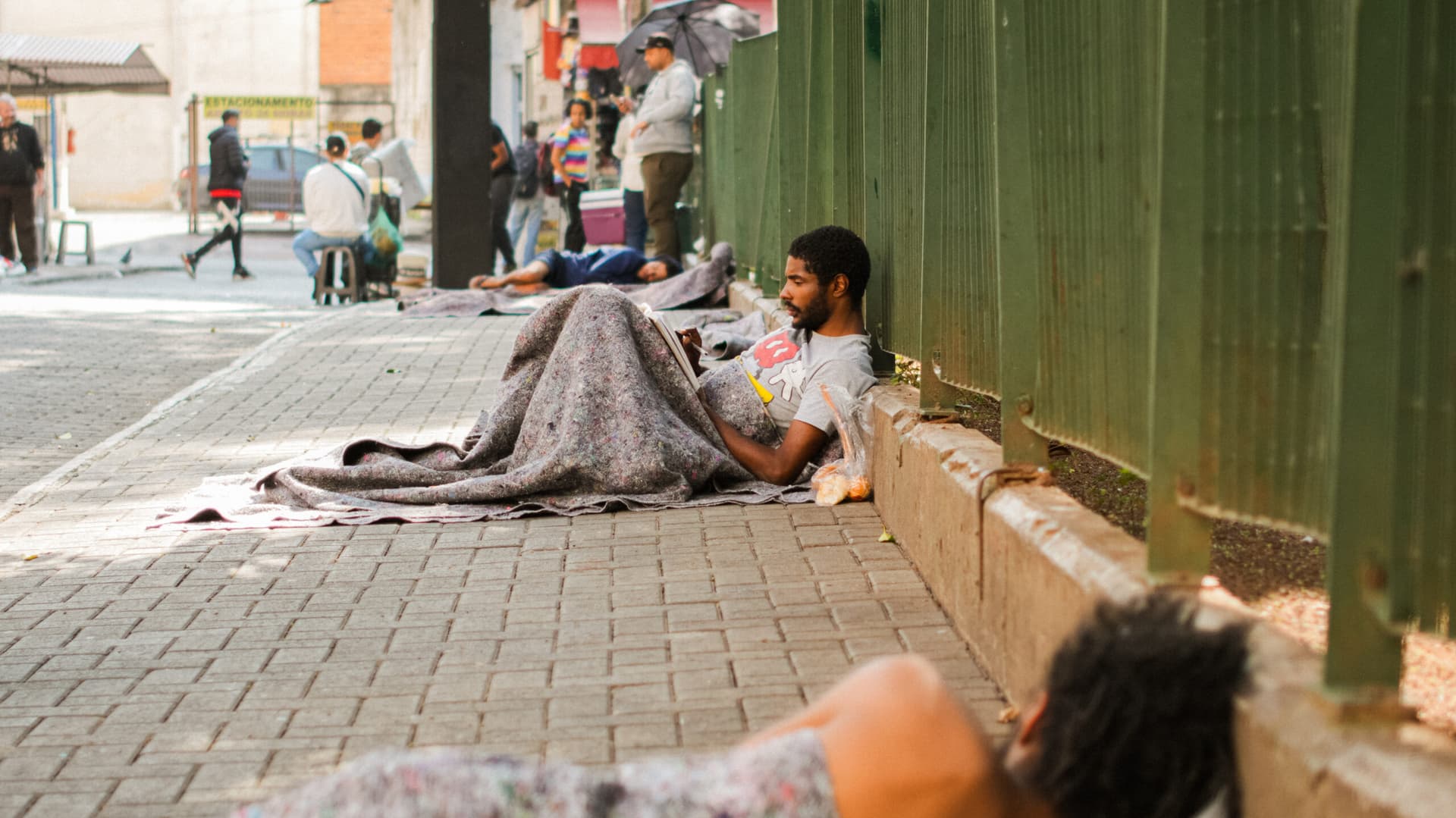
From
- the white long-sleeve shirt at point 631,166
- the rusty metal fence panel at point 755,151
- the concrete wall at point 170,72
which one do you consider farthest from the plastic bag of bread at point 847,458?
the concrete wall at point 170,72

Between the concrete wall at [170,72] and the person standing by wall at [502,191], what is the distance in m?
32.6

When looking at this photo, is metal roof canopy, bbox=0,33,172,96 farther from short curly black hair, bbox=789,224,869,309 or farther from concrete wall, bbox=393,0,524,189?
short curly black hair, bbox=789,224,869,309

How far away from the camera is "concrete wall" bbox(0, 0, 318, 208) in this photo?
4756 centimetres

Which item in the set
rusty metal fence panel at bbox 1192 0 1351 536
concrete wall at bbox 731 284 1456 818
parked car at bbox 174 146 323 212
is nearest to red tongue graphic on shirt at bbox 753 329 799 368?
concrete wall at bbox 731 284 1456 818

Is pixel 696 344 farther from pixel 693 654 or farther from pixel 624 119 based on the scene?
pixel 624 119

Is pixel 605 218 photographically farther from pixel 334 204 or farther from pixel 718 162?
pixel 334 204

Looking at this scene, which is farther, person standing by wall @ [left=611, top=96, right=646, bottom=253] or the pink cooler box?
the pink cooler box

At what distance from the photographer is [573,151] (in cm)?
1858

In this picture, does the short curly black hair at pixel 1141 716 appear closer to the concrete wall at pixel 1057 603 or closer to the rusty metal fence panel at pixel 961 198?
the concrete wall at pixel 1057 603

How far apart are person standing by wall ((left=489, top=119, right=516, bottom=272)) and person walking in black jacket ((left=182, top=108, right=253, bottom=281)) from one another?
12.8 ft

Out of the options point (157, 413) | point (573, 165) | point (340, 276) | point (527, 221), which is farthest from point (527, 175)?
point (157, 413)

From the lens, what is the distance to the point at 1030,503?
3664 mm

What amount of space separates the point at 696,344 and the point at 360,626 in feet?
8.64

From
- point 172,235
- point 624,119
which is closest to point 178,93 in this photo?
point 172,235
